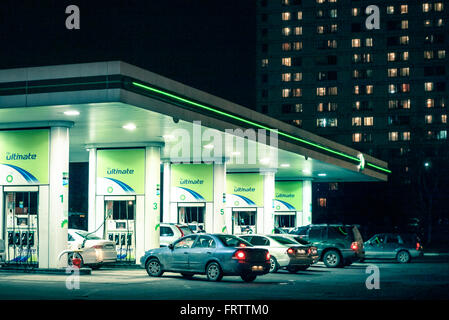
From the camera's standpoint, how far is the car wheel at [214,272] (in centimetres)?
2072

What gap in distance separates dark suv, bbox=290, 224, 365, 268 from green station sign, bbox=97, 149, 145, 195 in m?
6.62

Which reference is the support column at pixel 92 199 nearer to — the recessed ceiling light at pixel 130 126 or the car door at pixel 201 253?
the recessed ceiling light at pixel 130 126

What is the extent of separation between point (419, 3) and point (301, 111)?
26.4 m

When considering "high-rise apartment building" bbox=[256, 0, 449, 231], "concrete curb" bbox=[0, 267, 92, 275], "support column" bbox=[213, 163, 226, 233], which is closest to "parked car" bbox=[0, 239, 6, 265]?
"concrete curb" bbox=[0, 267, 92, 275]

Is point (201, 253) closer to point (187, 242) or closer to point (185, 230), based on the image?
point (187, 242)

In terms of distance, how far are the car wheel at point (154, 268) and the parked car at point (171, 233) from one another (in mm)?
6579

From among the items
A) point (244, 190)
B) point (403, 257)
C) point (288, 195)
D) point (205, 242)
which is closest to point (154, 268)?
point (205, 242)

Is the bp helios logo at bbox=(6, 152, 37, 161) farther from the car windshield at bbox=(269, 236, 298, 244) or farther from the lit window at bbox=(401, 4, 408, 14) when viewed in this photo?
the lit window at bbox=(401, 4, 408, 14)

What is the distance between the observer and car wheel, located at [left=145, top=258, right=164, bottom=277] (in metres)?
22.4

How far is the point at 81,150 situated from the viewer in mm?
33594

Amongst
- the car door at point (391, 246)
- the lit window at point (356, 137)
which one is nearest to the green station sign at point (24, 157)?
the car door at point (391, 246)

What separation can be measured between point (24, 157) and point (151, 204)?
236 inches

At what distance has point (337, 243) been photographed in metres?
29.0
